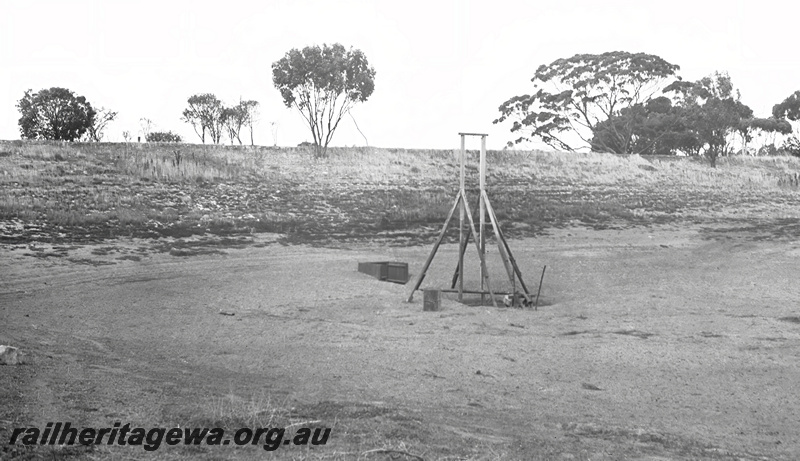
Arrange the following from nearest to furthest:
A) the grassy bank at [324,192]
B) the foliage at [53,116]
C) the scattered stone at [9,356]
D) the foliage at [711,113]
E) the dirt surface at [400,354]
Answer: the dirt surface at [400,354]
the scattered stone at [9,356]
the grassy bank at [324,192]
the foliage at [53,116]
the foliage at [711,113]

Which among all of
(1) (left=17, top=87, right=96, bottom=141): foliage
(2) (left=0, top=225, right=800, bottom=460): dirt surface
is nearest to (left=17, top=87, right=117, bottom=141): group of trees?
(1) (left=17, top=87, right=96, bottom=141): foliage

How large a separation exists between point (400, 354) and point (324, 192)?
18.8 metres

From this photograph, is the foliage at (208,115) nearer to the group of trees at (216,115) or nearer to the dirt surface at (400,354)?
the group of trees at (216,115)

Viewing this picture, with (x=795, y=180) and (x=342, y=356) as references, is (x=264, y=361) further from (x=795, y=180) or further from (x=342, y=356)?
(x=795, y=180)

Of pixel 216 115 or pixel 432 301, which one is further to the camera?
pixel 216 115

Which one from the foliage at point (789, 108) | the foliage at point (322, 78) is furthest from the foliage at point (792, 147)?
the foliage at point (322, 78)

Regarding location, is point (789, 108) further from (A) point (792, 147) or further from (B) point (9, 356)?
(B) point (9, 356)

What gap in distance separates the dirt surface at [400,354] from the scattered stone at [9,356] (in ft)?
0.46

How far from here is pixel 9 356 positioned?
9.52 metres

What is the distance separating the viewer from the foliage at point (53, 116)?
38312 mm

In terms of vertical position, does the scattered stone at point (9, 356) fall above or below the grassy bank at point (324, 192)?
Answer: below

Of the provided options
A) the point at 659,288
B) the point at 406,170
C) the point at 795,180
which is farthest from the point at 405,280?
the point at 795,180

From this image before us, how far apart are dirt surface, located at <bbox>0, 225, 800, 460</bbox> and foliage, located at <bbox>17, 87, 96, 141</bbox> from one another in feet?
68.7

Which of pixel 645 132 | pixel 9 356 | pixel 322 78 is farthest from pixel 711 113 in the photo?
pixel 9 356
